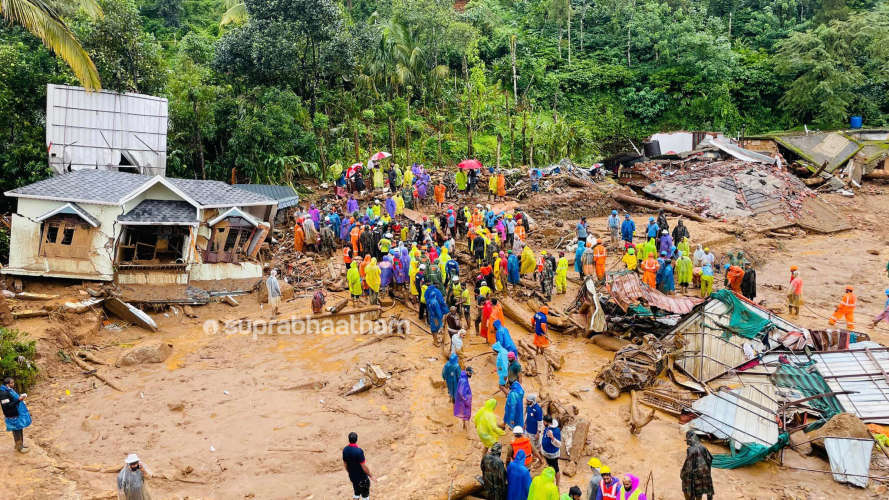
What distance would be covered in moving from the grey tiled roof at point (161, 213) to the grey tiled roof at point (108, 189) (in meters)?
0.40

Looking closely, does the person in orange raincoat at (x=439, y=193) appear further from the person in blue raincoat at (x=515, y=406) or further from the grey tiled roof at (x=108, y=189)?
the person in blue raincoat at (x=515, y=406)

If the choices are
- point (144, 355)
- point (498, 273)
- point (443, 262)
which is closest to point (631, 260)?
point (498, 273)

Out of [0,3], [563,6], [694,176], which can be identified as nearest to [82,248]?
[0,3]

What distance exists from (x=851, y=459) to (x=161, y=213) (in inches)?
635

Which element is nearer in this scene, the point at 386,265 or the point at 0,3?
the point at 0,3

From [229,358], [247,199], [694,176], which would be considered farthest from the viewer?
[694,176]

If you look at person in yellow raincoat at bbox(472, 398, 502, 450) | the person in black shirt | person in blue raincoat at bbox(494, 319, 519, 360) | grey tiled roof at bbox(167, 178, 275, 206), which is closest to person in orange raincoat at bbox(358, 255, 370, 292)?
grey tiled roof at bbox(167, 178, 275, 206)

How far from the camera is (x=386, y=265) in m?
16.0

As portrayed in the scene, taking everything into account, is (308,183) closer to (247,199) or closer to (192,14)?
(247,199)

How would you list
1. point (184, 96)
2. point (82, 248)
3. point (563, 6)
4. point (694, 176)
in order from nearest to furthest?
1. point (82, 248)
2. point (184, 96)
3. point (694, 176)
4. point (563, 6)

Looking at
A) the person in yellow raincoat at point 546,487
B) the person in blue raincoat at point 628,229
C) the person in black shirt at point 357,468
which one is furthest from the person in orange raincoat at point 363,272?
the person in yellow raincoat at point 546,487

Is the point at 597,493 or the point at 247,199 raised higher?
the point at 247,199

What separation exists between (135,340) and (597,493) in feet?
38.1

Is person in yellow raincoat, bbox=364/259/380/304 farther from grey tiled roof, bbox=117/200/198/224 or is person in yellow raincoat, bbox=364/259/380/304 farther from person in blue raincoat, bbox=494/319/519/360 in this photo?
grey tiled roof, bbox=117/200/198/224
